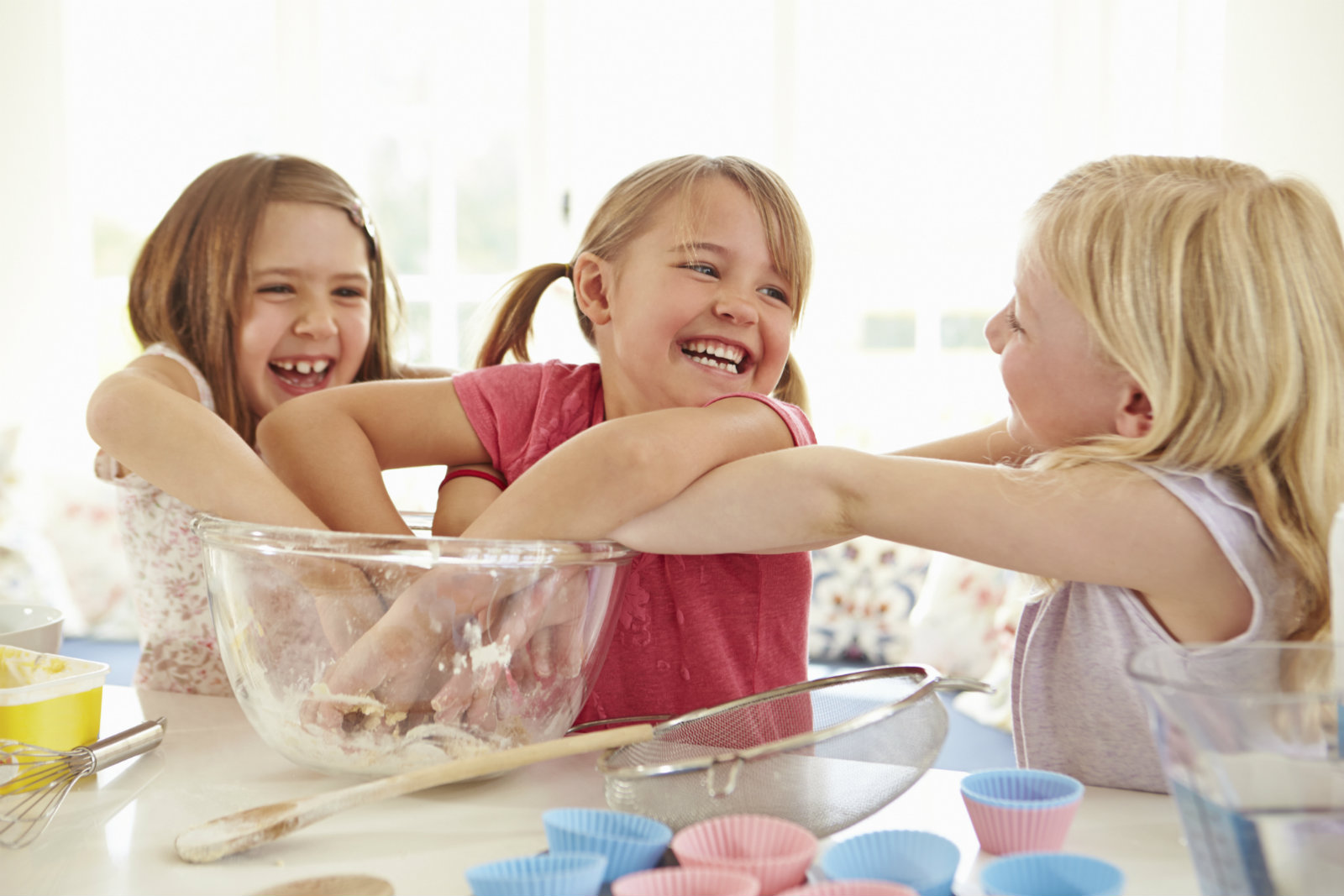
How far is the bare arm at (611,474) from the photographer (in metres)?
0.76

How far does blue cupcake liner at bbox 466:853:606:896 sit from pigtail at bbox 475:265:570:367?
76 cm

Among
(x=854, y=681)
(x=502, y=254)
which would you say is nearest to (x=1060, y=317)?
(x=854, y=681)

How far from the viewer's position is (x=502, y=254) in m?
3.21

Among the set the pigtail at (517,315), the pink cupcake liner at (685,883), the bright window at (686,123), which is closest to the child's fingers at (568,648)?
the pink cupcake liner at (685,883)

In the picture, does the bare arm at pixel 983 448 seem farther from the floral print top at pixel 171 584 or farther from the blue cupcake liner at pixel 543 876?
the floral print top at pixel 171 584

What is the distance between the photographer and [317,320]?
1.23 metres

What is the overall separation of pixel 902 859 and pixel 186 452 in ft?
2.39

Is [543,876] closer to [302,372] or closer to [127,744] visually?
[127,744]

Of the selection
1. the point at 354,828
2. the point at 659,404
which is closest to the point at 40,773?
the point at 354,828

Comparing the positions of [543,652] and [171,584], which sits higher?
[543,652]

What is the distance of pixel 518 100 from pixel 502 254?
45cm

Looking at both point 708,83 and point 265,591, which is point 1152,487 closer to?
point 265,591

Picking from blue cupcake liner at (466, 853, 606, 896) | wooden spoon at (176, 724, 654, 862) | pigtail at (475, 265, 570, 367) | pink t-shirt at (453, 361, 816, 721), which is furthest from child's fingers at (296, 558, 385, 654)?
pigtail at (475, 265, 570, 367)

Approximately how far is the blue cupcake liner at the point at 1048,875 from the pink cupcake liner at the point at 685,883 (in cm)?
11
